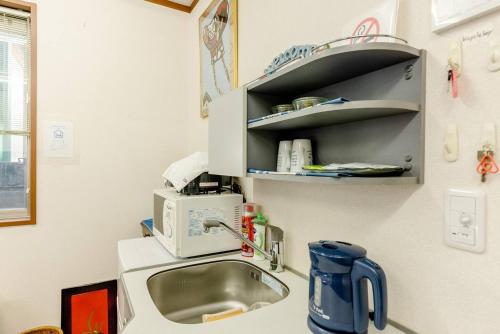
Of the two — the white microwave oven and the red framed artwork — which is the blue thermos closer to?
the white microwave oven

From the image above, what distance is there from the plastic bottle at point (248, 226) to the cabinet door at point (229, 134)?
282 millimetres

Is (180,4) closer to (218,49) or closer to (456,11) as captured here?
(218,49)

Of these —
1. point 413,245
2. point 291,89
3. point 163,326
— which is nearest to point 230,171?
point 291,89

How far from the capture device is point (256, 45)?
159cm

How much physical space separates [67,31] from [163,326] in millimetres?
2240

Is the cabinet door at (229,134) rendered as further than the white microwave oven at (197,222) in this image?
No

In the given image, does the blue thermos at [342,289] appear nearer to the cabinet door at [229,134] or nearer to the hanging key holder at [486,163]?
the hanging key holder at [486,163]

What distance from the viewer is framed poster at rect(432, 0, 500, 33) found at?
2.13ft

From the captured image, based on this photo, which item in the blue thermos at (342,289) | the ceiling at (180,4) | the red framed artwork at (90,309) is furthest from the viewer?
the ceiling at (180,4)

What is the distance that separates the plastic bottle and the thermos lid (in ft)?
2.23

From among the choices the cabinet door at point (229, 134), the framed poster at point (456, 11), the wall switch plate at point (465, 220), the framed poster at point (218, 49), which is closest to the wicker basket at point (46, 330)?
the cabinet door at point (229, 134)

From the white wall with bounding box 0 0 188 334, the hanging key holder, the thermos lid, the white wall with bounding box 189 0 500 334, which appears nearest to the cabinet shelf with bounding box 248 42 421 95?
the white wall with bounding box 189 0 500 334

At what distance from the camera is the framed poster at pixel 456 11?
65cm

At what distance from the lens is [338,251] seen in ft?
2.54
